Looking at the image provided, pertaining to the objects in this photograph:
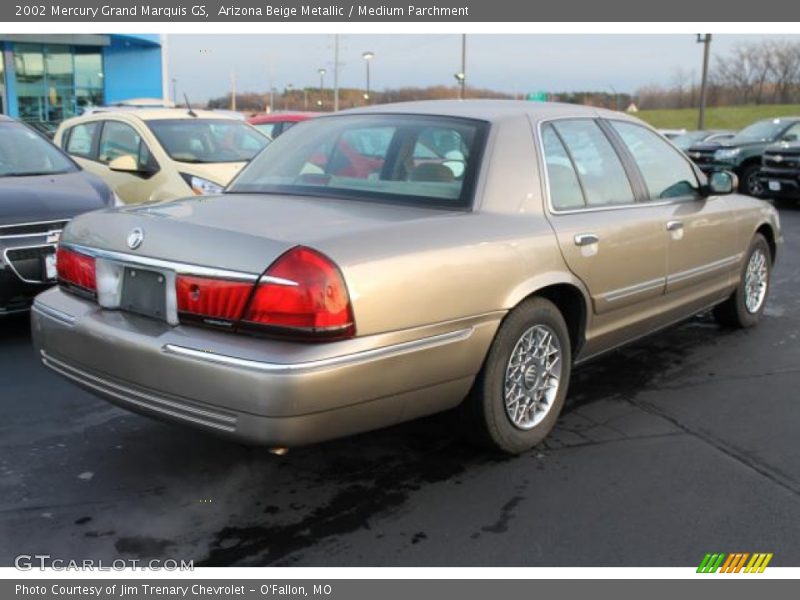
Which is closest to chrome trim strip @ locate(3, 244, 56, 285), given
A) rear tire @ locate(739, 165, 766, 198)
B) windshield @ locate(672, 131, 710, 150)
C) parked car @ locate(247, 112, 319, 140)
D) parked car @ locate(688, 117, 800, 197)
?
parked car @ locate(247, 112, 319, 140)

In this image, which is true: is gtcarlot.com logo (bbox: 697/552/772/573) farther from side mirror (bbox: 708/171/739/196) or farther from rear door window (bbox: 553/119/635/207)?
side mirror (bbox: 708/171/739/196)

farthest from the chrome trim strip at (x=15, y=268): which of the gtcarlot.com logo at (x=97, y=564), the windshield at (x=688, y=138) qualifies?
the windshield at (x=688, y=138)

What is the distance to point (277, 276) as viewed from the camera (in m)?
2.91

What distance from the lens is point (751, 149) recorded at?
54.3 ft

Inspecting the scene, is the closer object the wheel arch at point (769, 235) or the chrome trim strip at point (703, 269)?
the chrome trim strip at point (703, 269)

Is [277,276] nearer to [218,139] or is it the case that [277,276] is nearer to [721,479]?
[721,479]

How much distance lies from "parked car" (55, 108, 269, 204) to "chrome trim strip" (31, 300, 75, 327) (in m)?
4.10

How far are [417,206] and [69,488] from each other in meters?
1.91

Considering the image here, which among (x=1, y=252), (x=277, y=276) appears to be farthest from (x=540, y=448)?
(x=1, y=252)

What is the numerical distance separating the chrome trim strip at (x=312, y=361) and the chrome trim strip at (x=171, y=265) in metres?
0.28

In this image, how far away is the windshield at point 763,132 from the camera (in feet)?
55.0

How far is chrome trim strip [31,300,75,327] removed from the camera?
3457 millimetres

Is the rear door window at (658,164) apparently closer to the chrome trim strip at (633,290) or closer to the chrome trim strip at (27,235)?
the chrome trim strip at (633,290)

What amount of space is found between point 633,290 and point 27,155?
4.98 meters
